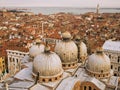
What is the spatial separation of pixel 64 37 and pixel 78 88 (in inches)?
261

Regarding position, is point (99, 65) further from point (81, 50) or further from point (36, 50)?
point (36, 50)

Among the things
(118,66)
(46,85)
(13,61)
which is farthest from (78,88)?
(13,61)

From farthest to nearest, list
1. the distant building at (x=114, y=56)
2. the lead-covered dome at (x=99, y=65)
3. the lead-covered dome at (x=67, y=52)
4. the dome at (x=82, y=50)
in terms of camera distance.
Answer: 1. the distant building at (x=114, y=56)
2. the dome at (x=82, y=50)
3. the lead-covered dome at (x=67, y=52)
4. the lead-covered dome at (x=99, y=65)

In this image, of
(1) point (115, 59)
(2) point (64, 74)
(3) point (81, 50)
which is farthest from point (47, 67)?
(1) point (115, 59)

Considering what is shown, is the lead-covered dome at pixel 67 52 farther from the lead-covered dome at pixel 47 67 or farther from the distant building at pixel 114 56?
the distant building at pixel 114 56

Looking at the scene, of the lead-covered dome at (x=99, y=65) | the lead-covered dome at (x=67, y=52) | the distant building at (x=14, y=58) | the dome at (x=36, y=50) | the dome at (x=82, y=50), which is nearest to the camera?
the lead-covered dome at (x=99, y=65)

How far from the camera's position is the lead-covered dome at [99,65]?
2094cm

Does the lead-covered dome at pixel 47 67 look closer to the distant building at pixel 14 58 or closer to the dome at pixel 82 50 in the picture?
the dome at pixel 82 50

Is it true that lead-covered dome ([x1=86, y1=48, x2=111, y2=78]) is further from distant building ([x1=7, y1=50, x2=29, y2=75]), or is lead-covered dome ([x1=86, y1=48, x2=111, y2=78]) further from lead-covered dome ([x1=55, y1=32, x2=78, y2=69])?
distant building ([x1=7, y1=50, x2=29, y2=75])

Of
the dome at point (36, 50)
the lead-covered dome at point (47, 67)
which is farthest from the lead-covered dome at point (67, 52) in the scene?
the dome at point (36, 50)

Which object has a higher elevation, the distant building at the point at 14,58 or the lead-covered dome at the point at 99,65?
the lead-covered dome at the point at 99,65

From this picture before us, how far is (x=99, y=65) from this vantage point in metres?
20.9

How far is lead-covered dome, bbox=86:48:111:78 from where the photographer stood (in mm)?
20938

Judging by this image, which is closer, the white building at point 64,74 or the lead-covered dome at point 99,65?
→ the white building at point 64,74
